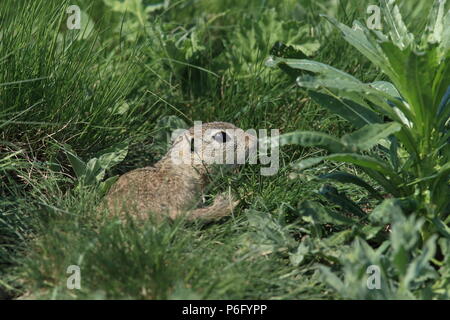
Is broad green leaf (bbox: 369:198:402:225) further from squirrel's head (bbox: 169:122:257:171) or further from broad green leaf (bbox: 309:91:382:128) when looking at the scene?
squirrel's head (bbox: 169:122:257:171)

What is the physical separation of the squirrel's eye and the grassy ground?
0.22 metres

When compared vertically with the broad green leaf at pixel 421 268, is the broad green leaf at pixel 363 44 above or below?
above

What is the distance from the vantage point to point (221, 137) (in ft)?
15.0

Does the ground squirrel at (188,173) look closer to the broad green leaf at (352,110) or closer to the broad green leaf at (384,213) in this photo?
the broad green leaf at (352,110)

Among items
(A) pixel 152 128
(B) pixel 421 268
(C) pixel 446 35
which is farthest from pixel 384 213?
(A) pixel 152 128

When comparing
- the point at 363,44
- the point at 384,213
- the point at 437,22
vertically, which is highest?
the point at 437,22

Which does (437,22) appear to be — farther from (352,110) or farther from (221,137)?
(221,137)

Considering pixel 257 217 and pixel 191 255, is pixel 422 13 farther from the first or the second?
pixel 191 255

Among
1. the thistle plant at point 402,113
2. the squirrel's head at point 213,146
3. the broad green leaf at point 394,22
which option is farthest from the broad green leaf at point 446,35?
the squirrel's head at point 213,146

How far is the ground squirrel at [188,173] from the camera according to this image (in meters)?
4.03

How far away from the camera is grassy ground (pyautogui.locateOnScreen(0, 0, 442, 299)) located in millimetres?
3244

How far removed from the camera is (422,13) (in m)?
5.72

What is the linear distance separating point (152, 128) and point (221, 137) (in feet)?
1.86
